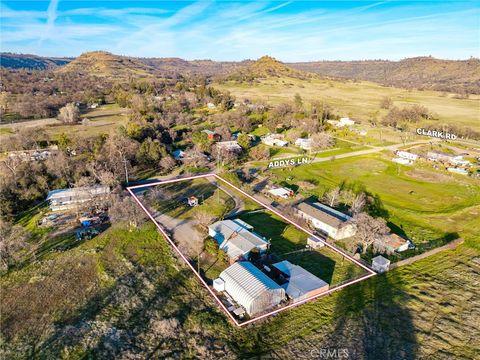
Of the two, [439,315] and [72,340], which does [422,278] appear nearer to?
[439,315]

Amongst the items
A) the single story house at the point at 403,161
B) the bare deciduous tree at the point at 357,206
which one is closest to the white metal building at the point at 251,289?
the bare deciduous tree at the point at 357,206

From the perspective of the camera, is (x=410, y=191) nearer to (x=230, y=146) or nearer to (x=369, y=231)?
(x=369, y=231)

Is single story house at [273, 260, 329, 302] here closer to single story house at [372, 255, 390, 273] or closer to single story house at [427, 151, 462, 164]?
single story house at [372, 255, 390, 273]

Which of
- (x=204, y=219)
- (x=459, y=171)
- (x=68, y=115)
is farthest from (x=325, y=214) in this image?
(x=68, y=115)

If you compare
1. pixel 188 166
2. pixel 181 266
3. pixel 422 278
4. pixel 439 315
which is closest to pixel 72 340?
pixel 181 266

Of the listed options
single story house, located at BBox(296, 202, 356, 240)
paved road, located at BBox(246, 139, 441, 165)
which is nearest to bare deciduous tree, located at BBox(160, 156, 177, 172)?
single story house, located at BBox(296, 202, 356, 240)

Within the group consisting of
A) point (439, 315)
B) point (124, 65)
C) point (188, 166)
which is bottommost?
point (439, 315)
